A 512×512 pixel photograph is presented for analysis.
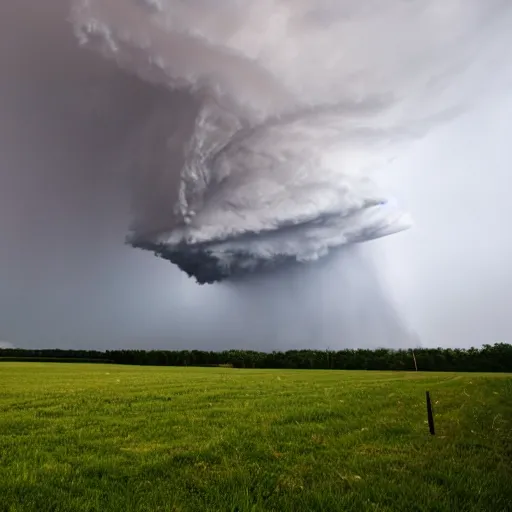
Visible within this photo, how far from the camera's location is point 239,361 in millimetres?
162500

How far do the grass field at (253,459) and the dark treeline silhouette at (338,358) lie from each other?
431 feet

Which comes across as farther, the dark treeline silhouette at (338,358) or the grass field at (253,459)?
the dark treeline silhouette at (338,358)

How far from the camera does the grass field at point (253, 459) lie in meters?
9.12

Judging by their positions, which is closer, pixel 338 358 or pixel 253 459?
pixel 253 459

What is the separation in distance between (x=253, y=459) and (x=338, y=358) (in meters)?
151

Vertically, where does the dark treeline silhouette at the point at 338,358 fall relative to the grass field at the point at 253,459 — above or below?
above

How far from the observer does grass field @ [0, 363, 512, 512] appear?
912cm

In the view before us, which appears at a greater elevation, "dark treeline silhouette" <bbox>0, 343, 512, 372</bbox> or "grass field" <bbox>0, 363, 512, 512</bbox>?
"dark treeline silhouette" <bbox>0, 343, 512, 372</bbox>

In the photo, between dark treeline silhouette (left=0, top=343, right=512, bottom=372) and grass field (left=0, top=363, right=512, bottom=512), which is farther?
dark treeline silhouette (left=0, top=343, right=512, bottom=372)

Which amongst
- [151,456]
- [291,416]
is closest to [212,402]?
[291,416]

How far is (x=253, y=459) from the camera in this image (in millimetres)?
12164

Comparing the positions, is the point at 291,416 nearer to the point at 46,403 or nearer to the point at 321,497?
the point at 321,497

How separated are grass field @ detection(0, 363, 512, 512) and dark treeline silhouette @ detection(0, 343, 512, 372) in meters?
131

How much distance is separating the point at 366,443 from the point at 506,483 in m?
4.56
